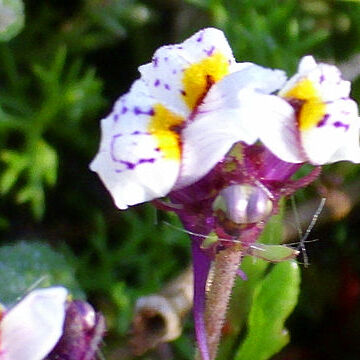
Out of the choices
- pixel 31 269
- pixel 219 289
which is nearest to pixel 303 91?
pixel 219 289

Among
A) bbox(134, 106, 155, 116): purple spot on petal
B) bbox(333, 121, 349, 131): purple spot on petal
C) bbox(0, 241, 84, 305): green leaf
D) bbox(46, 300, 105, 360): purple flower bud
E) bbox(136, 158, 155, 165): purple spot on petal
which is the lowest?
bbox(0, 241, 84, 305): green leaf

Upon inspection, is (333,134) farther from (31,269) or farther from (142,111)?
(31,269)

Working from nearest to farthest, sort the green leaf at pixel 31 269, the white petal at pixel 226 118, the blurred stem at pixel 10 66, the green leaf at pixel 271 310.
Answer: the white petal at pixel 226 118, the green leaf at pixel 271 310, the green leaf at pixel 31 269, the blurred stem at pixel 10 66

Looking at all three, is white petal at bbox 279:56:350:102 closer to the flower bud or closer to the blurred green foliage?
the flower bud

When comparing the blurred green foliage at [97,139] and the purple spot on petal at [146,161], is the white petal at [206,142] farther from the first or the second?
the blurred green foliage at [97,139]

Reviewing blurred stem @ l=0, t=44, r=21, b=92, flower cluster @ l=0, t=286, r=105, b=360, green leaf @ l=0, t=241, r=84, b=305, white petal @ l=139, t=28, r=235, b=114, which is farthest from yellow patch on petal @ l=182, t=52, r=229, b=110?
blurred stem @ l=0, t=44, r=21, b=92

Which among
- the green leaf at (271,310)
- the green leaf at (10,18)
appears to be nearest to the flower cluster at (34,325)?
the green leaf at (271,310)
